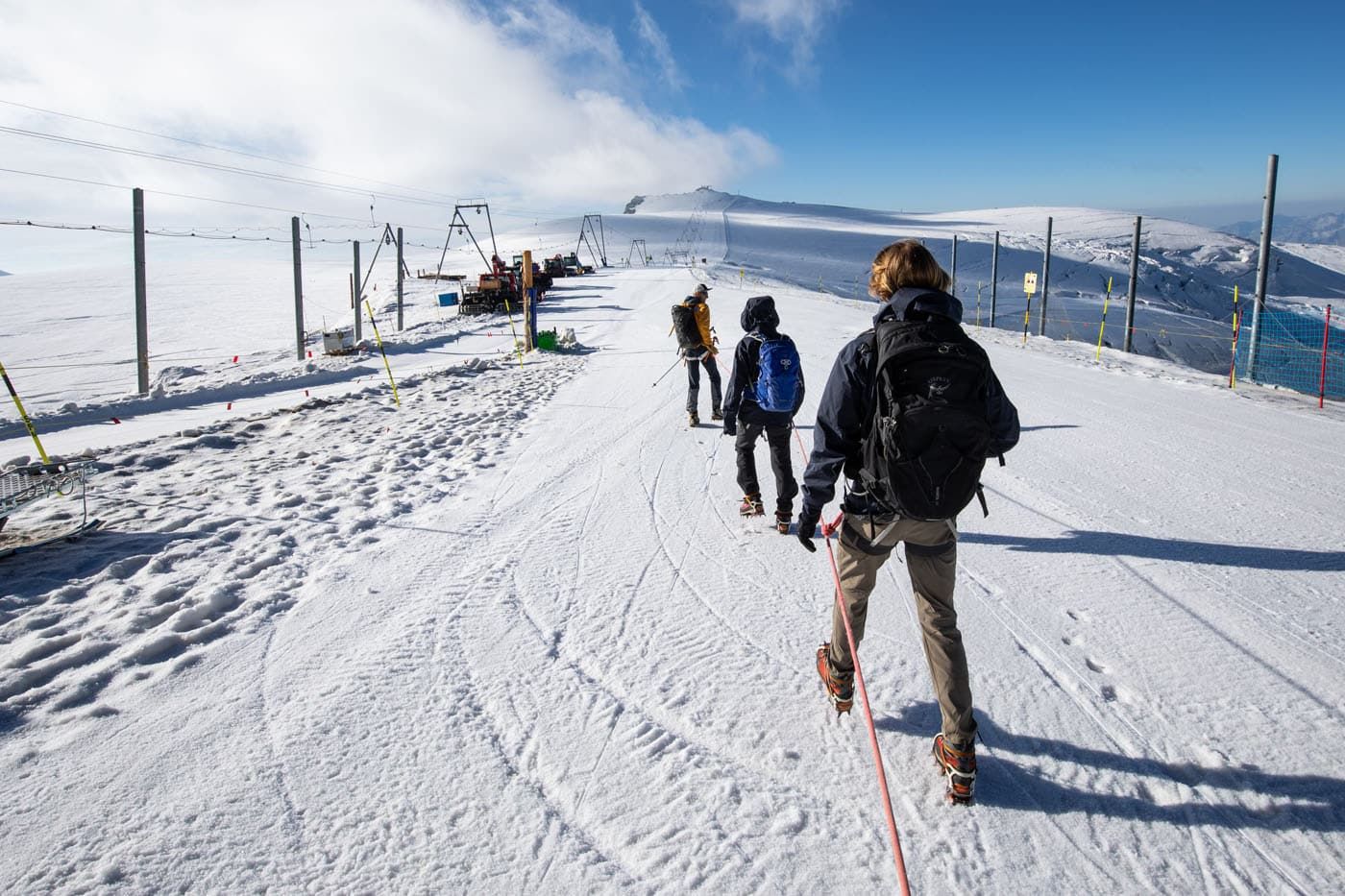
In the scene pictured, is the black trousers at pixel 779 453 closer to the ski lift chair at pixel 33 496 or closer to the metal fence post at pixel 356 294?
the ski lift chair at pixel 33 496

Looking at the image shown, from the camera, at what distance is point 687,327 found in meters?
8.53

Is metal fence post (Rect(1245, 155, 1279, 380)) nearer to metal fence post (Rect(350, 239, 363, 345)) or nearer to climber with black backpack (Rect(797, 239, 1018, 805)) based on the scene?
climber with black backpack (Rect(797, 239, 1018, 805))

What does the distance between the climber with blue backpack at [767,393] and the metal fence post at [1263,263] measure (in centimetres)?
1399

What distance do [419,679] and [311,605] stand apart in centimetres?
118

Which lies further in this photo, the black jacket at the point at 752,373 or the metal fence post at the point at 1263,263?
the metal fence post at the point at 1263,263

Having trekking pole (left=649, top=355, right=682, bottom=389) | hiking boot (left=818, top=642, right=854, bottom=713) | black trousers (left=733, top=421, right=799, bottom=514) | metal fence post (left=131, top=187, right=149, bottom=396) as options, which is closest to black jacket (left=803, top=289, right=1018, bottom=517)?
hiking boot (left=818, top=642, right=854, bottom=713)

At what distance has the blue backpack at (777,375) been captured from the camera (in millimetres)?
5250

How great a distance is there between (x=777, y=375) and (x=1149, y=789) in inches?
131

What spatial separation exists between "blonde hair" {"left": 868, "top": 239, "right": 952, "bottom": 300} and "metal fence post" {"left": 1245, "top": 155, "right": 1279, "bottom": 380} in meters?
15.7

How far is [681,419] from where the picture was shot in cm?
949

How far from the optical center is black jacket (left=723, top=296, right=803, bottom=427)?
5258 millimetres

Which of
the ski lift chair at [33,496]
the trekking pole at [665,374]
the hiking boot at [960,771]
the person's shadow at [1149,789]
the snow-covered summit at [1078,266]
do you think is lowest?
the person's shadow at [1149,789]

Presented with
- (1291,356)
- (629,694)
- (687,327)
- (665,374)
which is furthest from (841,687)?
(1291,356)

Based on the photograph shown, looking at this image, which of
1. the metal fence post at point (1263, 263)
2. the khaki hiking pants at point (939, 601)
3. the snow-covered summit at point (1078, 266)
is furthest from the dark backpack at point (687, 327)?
the snow-covered summit at point (1078, 266)
